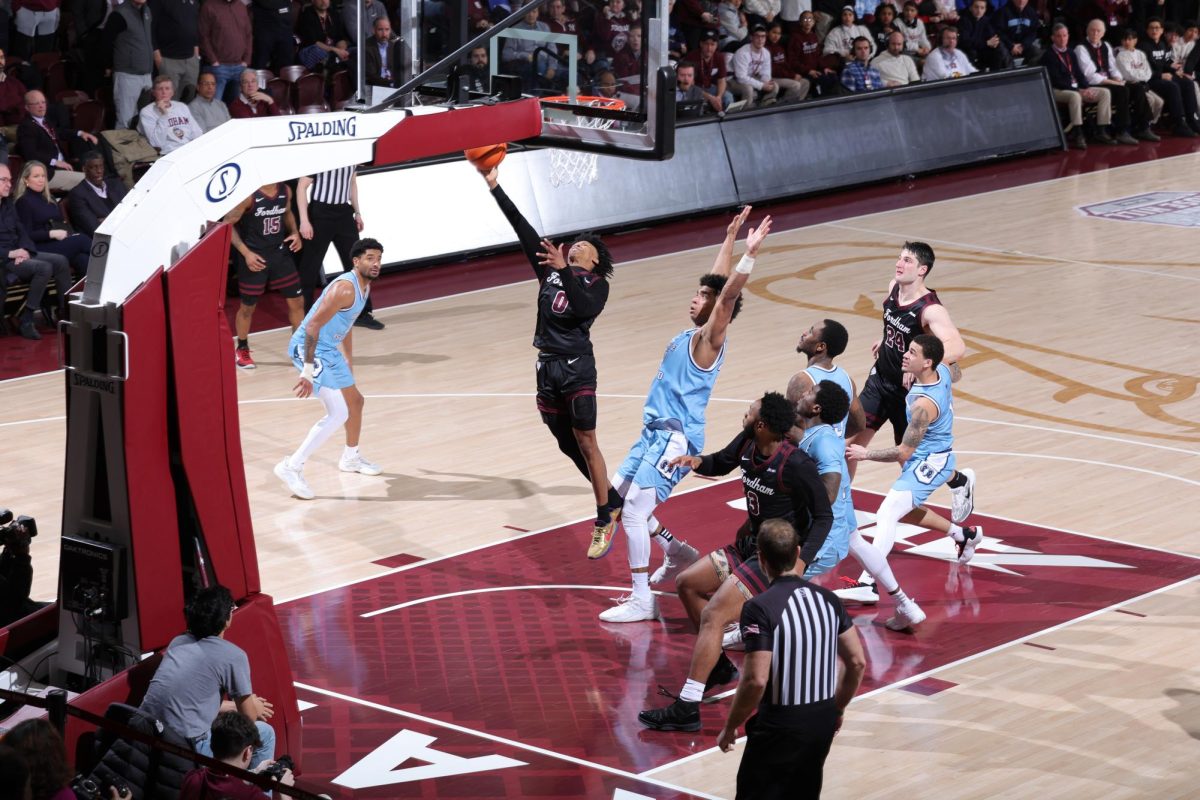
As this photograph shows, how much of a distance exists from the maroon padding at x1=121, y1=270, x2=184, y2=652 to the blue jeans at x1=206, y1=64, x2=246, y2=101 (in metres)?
13.3

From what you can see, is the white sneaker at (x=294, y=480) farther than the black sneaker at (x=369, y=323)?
No

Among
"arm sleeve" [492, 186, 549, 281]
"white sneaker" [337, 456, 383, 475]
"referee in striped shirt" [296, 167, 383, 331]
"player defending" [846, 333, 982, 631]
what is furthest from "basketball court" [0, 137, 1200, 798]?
"arm sleeve" [492, 186, 549, 281]

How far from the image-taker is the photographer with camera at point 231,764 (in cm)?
654

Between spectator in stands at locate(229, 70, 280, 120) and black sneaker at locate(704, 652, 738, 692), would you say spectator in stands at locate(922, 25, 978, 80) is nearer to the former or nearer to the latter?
spectator in stands at locate(229, 70, 280, 120)

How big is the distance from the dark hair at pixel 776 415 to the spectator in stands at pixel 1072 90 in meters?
19.6

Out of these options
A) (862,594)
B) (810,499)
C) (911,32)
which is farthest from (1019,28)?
(810,499)

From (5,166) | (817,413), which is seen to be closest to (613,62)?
(817,413)

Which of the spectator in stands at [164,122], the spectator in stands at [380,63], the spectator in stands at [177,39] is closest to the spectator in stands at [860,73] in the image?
the spectator in stands at [177,39]

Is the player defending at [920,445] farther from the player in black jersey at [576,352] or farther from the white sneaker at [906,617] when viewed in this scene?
the player in black jersey at [576,352]

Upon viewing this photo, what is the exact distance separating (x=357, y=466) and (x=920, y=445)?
4347 millimetres

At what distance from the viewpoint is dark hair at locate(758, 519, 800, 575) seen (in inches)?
269

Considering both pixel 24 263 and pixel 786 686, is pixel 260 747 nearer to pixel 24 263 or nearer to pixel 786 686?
pixel 786 686

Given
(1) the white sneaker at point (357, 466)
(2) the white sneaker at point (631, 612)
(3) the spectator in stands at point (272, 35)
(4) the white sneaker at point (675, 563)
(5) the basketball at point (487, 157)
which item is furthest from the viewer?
(3) the spectator in stands at point (272, 35)

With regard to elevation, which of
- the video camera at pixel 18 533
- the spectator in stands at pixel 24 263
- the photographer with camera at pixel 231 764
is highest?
the spectator in stands at pixel 24 263
